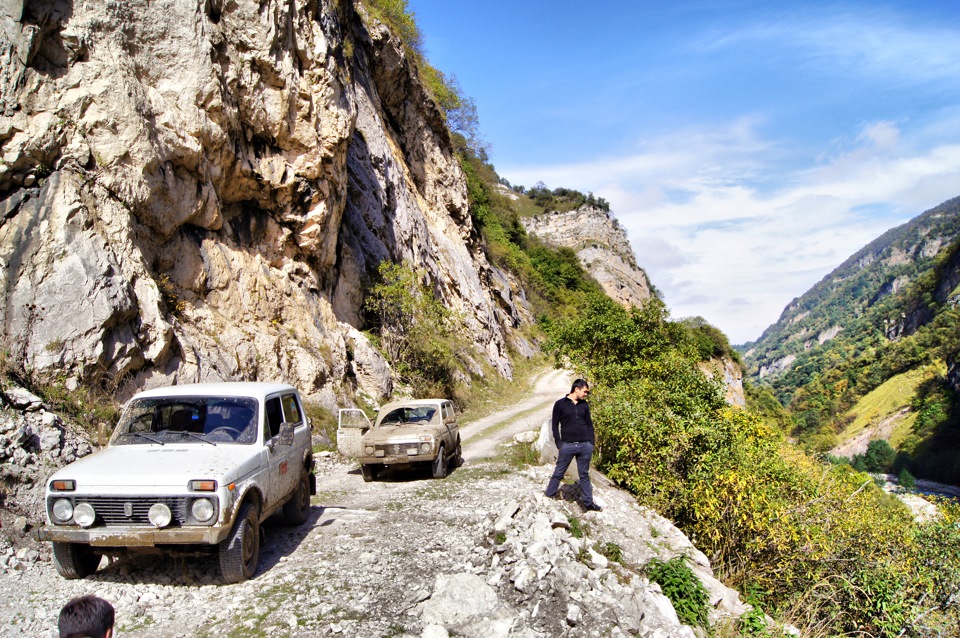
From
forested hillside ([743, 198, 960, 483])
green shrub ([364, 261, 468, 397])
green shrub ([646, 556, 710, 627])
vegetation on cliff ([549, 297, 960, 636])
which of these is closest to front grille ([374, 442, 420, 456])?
vegetation on cliff ([549, 297, 960, 636])

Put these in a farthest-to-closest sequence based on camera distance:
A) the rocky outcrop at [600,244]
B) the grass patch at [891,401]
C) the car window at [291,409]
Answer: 1. the grass patch at [891,401]
2. the rocky outcrop at [600,244]
3. the car window at [291,409]

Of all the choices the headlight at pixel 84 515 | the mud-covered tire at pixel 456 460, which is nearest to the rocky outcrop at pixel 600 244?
the mud-covered tire at pixel 456 460

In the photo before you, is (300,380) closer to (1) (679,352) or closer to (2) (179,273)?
(2) (179,273)

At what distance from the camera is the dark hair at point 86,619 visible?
8.52 ft

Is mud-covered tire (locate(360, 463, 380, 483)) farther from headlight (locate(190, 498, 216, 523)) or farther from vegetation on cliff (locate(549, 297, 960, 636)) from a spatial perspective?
headlight (locate(190, 498, 216, 523))

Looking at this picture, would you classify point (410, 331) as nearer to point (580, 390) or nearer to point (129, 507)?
point (580, 390)

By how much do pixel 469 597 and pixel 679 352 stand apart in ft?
34.0

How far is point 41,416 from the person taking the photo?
792cm

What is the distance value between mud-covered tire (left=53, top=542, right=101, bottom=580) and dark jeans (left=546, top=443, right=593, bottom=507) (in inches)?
213

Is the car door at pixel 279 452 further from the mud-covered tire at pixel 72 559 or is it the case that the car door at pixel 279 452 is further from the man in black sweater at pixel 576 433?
the man in black sweater at pixel 576 433

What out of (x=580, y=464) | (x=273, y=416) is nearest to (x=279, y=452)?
(x=273, y=416)

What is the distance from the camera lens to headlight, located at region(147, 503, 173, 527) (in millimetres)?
5184

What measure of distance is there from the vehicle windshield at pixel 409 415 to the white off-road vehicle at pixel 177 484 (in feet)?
16.0

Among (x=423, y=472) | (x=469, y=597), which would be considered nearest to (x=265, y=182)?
(x=423, y=472)
